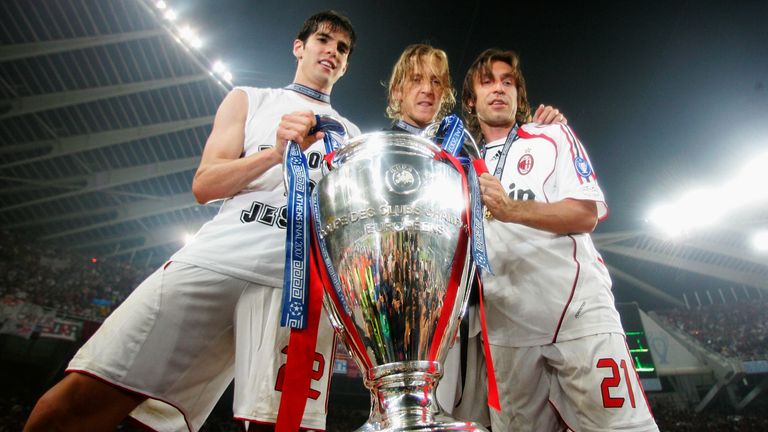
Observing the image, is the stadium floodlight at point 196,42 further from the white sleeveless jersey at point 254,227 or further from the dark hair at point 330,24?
the white sleeveless jersey at point 254,227

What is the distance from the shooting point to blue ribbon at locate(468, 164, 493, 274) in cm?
79

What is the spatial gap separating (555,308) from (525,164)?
0.45 meters

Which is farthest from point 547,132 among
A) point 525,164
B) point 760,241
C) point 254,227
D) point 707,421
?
point 760,241

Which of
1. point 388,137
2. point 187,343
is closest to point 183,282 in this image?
point 187,343

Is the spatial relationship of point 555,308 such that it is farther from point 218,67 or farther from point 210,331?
point 218,67

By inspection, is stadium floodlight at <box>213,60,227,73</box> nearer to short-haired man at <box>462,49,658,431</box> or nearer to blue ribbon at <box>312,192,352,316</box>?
short-haired man at <box>462,49,658,431</box>

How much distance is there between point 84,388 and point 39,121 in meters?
10.6

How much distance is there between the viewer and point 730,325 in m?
16.2

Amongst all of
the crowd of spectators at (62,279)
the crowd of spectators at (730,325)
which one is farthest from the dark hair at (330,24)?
the crowd of spectators at (730,325)

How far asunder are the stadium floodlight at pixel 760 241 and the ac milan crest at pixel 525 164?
1520 centimetres

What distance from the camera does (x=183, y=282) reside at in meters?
1.13

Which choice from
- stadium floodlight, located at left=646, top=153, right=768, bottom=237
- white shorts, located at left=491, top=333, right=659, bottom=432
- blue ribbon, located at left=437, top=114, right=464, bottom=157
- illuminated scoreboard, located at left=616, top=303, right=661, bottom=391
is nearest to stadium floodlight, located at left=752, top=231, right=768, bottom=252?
stadium floodlight, located at left=646, top=153, right=768, bottom=237

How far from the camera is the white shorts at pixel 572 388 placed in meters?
1.17

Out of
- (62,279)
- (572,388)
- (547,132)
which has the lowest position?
(572,388)
